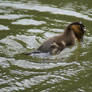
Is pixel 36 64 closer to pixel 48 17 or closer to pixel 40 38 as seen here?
pixel 40 38

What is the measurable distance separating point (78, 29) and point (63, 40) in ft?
1.80

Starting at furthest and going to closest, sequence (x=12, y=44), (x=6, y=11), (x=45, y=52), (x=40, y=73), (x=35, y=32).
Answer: (x=6, y=11)
(x=35, y=32)
(x=12, y=44)
(x=45, y=52)
(x=40, y=73)

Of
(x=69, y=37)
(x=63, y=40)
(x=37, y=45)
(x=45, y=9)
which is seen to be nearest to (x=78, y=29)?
(x=69, y=37)

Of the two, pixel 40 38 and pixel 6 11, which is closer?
pixel 40 38

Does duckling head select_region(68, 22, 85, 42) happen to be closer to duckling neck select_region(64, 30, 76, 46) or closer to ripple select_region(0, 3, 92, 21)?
duckling neck select_region(64, 30, 76, 46)

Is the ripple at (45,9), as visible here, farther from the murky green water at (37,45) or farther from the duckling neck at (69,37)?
the duckling neck at (69,37)

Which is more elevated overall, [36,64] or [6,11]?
[6,11]

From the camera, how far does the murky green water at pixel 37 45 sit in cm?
449

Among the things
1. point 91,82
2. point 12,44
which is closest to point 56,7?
point 12,44

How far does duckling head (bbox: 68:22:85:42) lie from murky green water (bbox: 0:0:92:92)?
0.49 ft

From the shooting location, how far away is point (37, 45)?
19.7 feet

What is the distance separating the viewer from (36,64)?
512 centimetres

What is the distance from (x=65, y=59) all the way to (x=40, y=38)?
3.50ft

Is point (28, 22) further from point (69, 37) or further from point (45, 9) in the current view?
point (69, 37)
